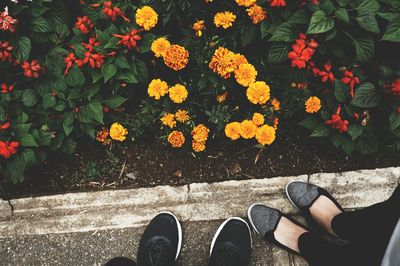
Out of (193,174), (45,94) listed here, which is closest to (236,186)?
(193,174)

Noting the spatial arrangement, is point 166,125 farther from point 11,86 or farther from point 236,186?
point 11,86

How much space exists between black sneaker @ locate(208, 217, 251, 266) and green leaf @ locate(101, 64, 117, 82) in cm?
114

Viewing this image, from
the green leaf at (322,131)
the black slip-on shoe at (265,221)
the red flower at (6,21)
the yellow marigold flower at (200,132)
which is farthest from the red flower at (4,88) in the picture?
the green leaf at (322,131)

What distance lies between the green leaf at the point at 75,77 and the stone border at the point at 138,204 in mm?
737

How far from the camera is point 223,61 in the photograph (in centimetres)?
193

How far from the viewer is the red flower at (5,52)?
1.98 meters

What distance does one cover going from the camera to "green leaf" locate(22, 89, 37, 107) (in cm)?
218

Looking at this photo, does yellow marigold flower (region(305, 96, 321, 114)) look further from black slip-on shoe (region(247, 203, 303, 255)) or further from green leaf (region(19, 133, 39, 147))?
green leaf (region(19, 133, 39, 147))

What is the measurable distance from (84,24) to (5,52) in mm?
429

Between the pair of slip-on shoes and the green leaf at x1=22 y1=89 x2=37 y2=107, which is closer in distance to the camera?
the green leaf at x1=22 y1=89 x2=37 y2=107

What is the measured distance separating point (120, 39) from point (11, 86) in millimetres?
681

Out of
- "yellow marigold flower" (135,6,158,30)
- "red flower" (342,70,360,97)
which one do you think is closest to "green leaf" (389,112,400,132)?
"red flower" (342,70,360,97)

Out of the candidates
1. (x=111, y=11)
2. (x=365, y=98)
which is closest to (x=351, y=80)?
(x=365, y=98)

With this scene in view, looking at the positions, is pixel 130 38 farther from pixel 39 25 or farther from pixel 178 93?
pixel 39 25
